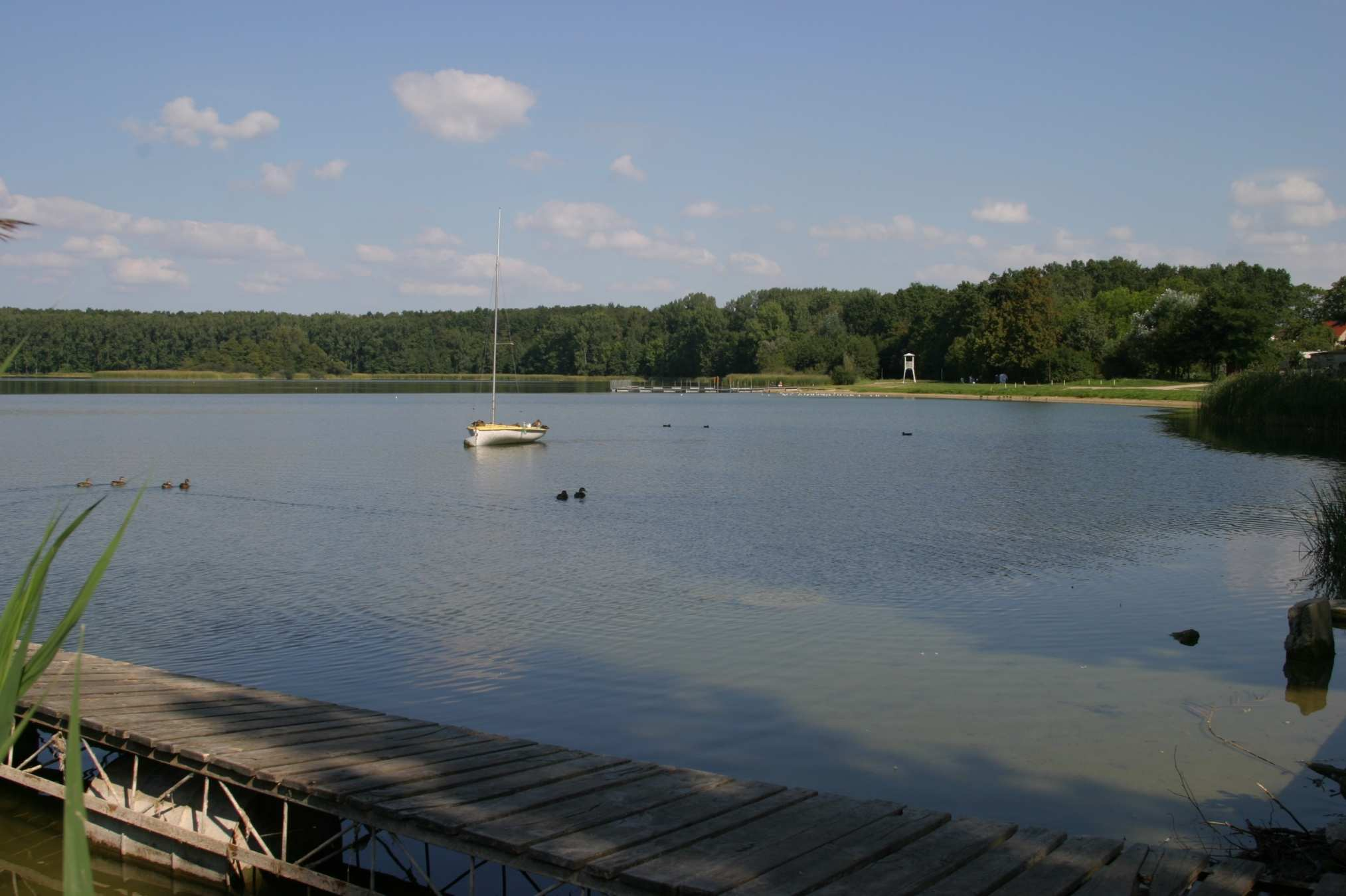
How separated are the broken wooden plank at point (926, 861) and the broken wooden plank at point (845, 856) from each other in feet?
0.16

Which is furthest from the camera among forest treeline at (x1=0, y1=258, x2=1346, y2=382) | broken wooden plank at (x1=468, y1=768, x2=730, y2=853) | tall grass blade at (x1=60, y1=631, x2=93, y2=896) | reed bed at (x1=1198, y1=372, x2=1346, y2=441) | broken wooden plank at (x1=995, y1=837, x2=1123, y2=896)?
forest treeline at (x1=0, y1=258, x2=1346, y2=382)

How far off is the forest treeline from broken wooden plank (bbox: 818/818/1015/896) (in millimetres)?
52520

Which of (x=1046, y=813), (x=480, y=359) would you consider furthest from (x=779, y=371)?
(x=1046, y=813)

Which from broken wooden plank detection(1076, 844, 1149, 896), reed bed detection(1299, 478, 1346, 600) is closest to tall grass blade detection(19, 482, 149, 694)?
broken wooden plank detection(1076, 844, 1149, 896)

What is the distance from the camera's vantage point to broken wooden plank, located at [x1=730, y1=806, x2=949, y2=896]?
499 centimetres

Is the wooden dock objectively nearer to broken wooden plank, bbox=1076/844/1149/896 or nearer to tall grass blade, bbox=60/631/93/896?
broken wooden plank, bbox=1076/844/1149/896

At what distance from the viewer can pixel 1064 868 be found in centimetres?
539

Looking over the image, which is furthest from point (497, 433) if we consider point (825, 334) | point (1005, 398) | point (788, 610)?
point (825, 334)

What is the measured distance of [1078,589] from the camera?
1614 centimetres

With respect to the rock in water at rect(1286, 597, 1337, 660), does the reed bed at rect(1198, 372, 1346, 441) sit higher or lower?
higher

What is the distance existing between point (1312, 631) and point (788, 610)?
6102 mm

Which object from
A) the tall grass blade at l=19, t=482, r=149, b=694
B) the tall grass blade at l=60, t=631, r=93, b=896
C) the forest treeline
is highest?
the forest treeline

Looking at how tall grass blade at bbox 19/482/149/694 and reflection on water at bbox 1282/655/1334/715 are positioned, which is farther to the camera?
reflection on water at bbox 1282/655/1334/715

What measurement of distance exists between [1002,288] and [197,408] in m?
73.1
